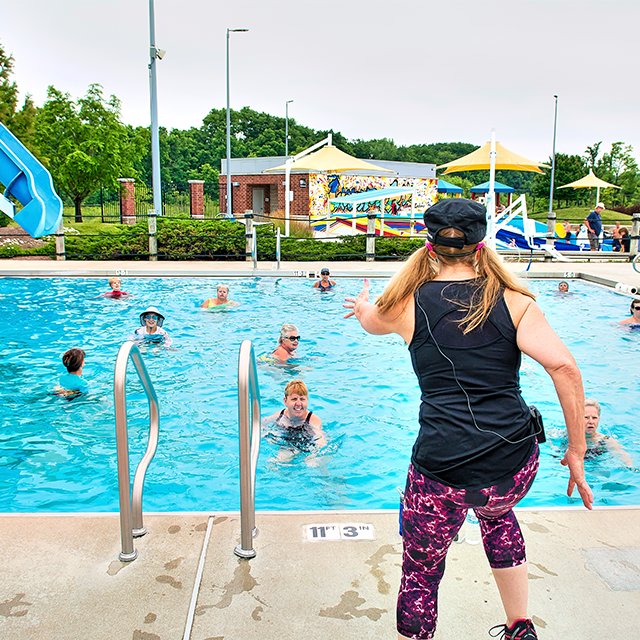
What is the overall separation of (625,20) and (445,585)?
18.5 m

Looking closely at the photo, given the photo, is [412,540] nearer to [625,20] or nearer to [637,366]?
[637,366]

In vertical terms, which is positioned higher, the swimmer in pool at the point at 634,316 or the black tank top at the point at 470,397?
the black tank top at the point at 470,397

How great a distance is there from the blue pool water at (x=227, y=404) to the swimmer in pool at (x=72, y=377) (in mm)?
143

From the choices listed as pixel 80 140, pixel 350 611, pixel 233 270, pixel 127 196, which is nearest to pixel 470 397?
pixel 350 611

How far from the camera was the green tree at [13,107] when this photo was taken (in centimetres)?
2436

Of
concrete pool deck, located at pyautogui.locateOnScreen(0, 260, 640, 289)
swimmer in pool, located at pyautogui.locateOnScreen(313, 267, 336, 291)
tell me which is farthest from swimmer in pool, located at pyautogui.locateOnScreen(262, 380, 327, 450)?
concrete pool deck, located at pyautogui.locateOnScreen(0, 260, 640, 289)

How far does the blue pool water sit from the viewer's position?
5188 mm

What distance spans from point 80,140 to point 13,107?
409 centimetres

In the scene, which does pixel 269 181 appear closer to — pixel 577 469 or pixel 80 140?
pixel 80 140

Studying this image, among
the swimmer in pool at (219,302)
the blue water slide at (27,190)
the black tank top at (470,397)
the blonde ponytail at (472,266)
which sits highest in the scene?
the blue water slide at (27,190)

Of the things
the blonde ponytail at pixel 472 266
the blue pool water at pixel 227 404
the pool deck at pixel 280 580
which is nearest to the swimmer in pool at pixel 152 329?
the blue pool water at pixel 227 404

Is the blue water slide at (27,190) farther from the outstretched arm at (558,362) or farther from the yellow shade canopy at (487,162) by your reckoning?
the yellow shade canopy at (487,162)

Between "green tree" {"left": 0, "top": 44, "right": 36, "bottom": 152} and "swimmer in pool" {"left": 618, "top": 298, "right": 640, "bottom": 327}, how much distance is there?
22861mm

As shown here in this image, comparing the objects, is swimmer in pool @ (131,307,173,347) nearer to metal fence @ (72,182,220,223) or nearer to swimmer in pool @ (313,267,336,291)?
swimmer in pool @ (313,267,336,291)
